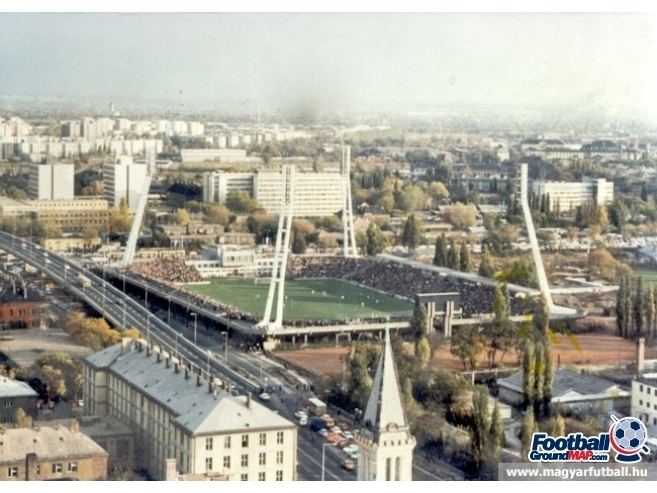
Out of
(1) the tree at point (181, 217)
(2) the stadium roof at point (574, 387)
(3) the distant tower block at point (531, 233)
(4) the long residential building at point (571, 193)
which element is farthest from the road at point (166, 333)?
(4) the long residential building at point (571, 193)

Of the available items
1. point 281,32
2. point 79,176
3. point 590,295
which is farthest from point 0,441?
point 590,295

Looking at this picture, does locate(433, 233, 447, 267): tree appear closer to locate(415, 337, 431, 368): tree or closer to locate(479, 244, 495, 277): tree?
locate(479, 244, 495, 277): tree

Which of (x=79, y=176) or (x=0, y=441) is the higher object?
(x=79, y=176)

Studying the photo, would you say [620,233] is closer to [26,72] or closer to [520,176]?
[520,176]

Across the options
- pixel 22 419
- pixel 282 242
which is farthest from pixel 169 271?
pixel 22 419

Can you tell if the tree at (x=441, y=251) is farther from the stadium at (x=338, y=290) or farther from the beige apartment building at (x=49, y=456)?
the beige apartment building at (x=49, y=456)
